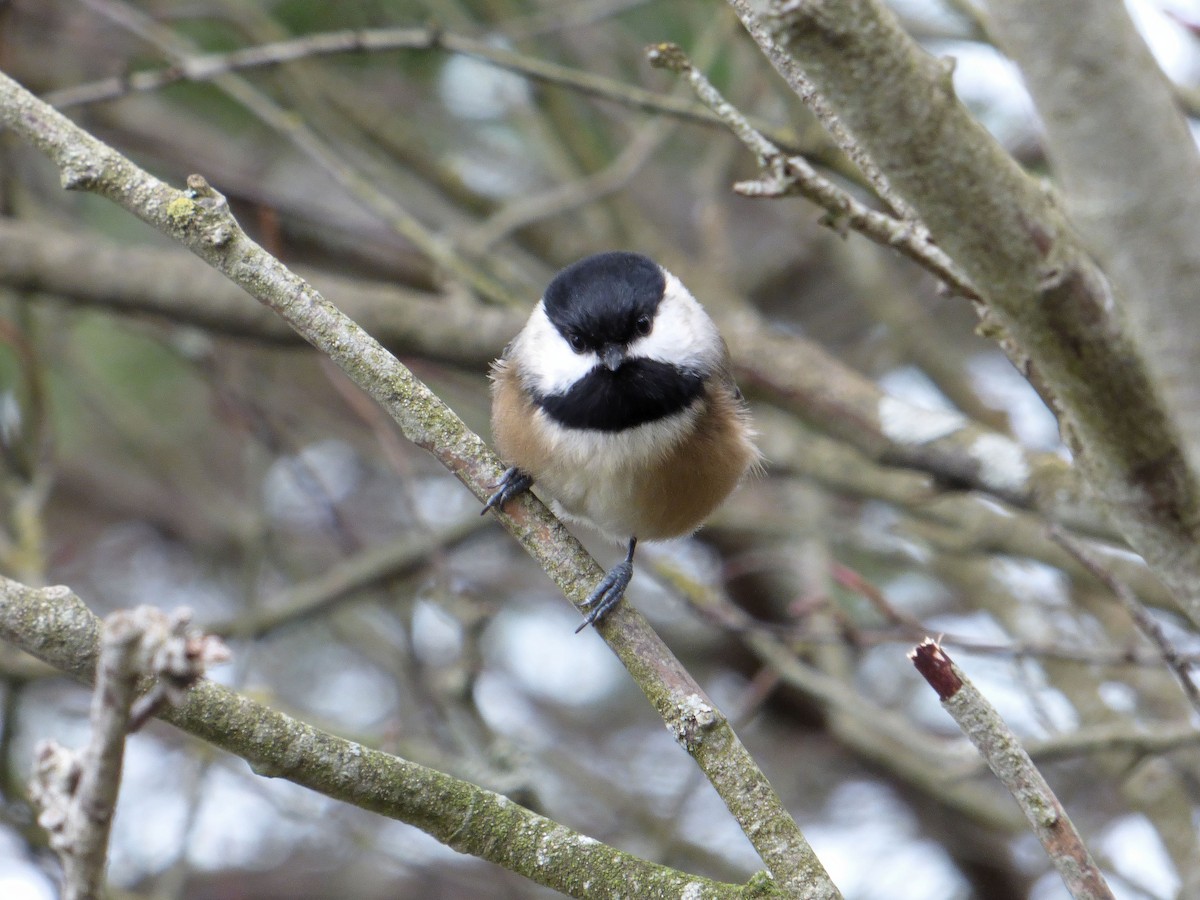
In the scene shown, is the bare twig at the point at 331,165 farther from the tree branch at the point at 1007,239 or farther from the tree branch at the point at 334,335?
the tree branch at the point at 1007,239

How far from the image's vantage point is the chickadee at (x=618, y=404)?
2678mm

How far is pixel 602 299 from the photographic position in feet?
8.68

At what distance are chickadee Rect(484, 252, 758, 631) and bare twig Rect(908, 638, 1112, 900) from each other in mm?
1223

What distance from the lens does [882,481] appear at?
13.1 feet

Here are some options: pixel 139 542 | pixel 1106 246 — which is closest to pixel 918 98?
pixel 1106 246

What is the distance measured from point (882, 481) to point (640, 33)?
231 cm

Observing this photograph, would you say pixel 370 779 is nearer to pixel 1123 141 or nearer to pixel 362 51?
pixel 1123 141

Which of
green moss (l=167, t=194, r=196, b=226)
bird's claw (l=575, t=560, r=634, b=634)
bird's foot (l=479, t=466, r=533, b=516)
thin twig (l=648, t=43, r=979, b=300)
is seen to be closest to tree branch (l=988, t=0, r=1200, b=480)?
thin twig (l=648, t=43, r=979, b=300)

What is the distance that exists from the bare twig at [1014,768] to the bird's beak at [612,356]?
1219 millimetres

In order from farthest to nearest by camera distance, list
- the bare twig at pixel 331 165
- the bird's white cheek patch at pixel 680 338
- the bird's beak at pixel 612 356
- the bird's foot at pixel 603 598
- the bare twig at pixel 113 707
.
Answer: the bare twig at pixel 331 165, the bird's white cheek patch at pixel 680 338, the bird's beak at pixel 612 356, the bird's foot at pixel 603 598, the bare twig at pixel 113 707

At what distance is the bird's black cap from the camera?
2.64 metres

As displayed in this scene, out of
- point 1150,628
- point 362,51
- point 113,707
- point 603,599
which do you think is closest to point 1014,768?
point 1150,628

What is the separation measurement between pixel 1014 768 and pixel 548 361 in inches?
59.7

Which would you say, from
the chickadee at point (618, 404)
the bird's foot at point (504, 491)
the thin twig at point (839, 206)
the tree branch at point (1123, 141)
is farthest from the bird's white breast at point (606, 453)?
the tree branch at point (1123, 141)
